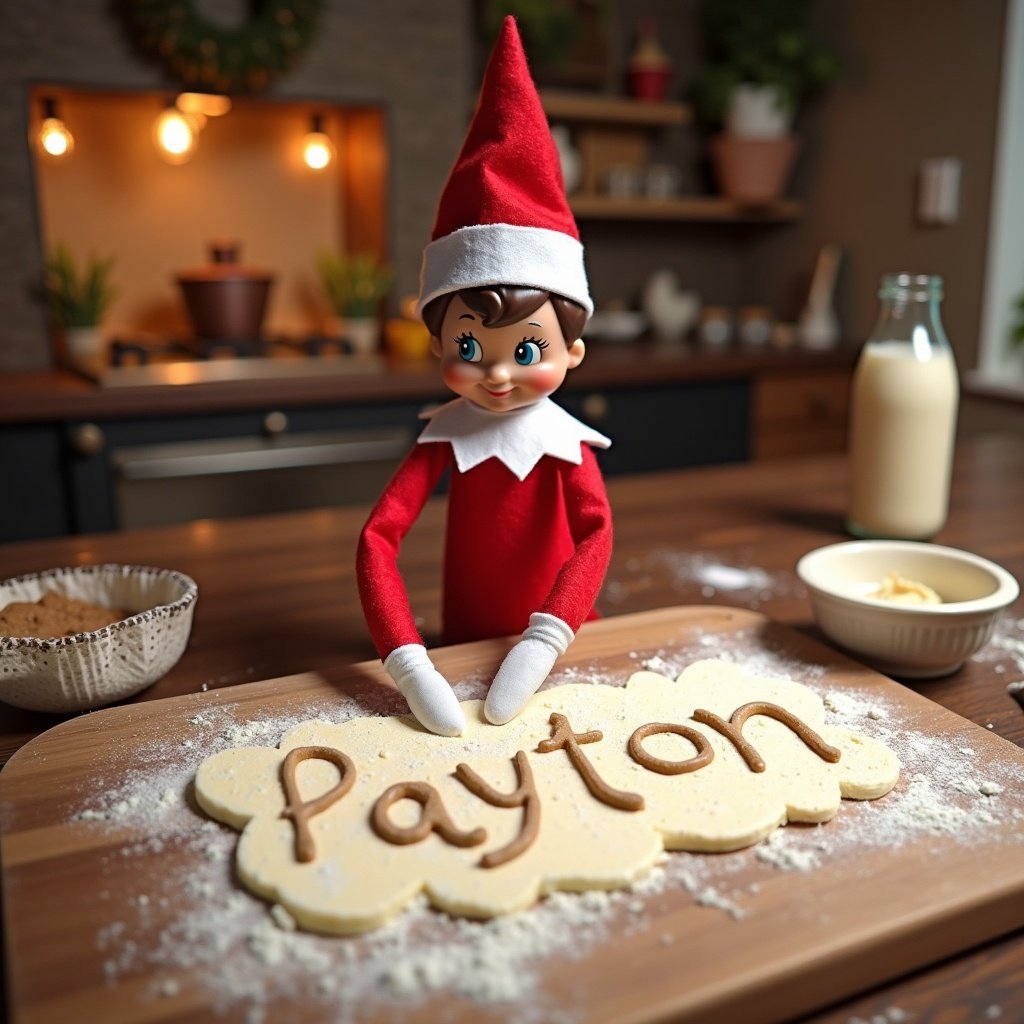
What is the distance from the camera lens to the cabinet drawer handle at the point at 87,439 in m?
1.94

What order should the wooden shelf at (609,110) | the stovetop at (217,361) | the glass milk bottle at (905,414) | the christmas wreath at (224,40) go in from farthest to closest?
the wooden shelf at (609,110) < the christmas wreath at (224,40) < the stovetop at (217,361) < the glass milk bottle at (905,414)

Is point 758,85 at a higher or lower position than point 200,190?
higher

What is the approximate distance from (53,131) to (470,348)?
1.98 meters

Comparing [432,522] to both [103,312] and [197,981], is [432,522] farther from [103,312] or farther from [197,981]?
[103,312]

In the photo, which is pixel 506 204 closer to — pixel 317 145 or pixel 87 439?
pixel 87 439

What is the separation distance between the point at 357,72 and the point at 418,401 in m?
0.85

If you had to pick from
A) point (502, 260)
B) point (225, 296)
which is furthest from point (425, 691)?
point (225, 296)

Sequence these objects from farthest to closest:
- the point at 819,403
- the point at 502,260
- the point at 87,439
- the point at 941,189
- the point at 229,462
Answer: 1. the point at 819,403
2. the point at 941,189
3. the point at 229,462
4. the point at 87,439
5. the point at 502,260

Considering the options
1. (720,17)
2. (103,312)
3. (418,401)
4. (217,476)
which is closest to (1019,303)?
(720,17)

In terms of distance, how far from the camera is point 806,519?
50.6 inches

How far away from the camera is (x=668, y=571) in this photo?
1083 millimetres

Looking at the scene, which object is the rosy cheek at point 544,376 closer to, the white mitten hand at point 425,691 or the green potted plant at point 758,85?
the white mitten hand at point 425,691

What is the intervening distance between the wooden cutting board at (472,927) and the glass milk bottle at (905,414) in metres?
0.51

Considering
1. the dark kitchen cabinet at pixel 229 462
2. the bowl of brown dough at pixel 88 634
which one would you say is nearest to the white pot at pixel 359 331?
the dark kitchen cabinet at pixel 229 462
